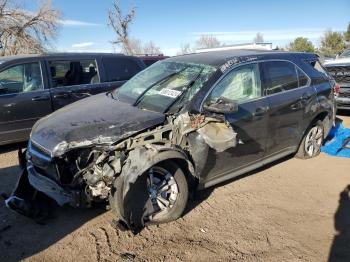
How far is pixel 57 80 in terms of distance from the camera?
6719 mm

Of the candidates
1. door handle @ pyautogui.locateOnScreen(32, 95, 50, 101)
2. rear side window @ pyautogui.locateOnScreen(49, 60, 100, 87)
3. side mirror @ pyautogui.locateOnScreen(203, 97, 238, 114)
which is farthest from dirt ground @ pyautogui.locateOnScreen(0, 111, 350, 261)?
rear side window @ pyautogui.locateOnScreen(49, 60, 100, 87)

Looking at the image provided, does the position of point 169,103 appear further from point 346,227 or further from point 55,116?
point 346,227

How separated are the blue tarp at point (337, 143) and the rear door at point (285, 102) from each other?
3.61ft

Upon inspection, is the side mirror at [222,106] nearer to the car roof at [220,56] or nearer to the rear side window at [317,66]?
the car roof at [220,56]

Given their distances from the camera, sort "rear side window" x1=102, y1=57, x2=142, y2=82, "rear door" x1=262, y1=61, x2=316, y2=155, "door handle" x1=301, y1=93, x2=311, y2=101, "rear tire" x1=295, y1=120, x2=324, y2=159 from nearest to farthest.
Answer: "rear door" x1=262, y1=61, x2=316, y2=155, "door handle" x1=301, y1=93, x2=311, y2=101, "rear tire" x1=295, y1=120, x2=324, y2=159, "rear side window" x1=102, y1=57, x2=142, y2=82

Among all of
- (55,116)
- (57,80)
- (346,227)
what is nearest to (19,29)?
(57,80)

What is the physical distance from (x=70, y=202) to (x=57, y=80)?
150 inches

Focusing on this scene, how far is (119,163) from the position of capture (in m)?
3.51

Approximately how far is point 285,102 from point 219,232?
2168mm

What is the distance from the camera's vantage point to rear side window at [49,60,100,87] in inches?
263

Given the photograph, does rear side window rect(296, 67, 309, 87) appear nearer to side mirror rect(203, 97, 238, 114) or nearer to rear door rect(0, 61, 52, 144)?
side mirror rect(203, 97, 238, 114)

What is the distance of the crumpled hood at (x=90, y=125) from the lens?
3594 millimetres

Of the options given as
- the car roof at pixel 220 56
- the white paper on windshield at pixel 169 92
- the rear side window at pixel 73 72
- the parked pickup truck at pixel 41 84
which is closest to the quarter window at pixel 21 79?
the parked pickup truck at pixel 41 84

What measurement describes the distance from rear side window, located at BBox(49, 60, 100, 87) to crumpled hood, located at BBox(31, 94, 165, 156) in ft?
8.52
